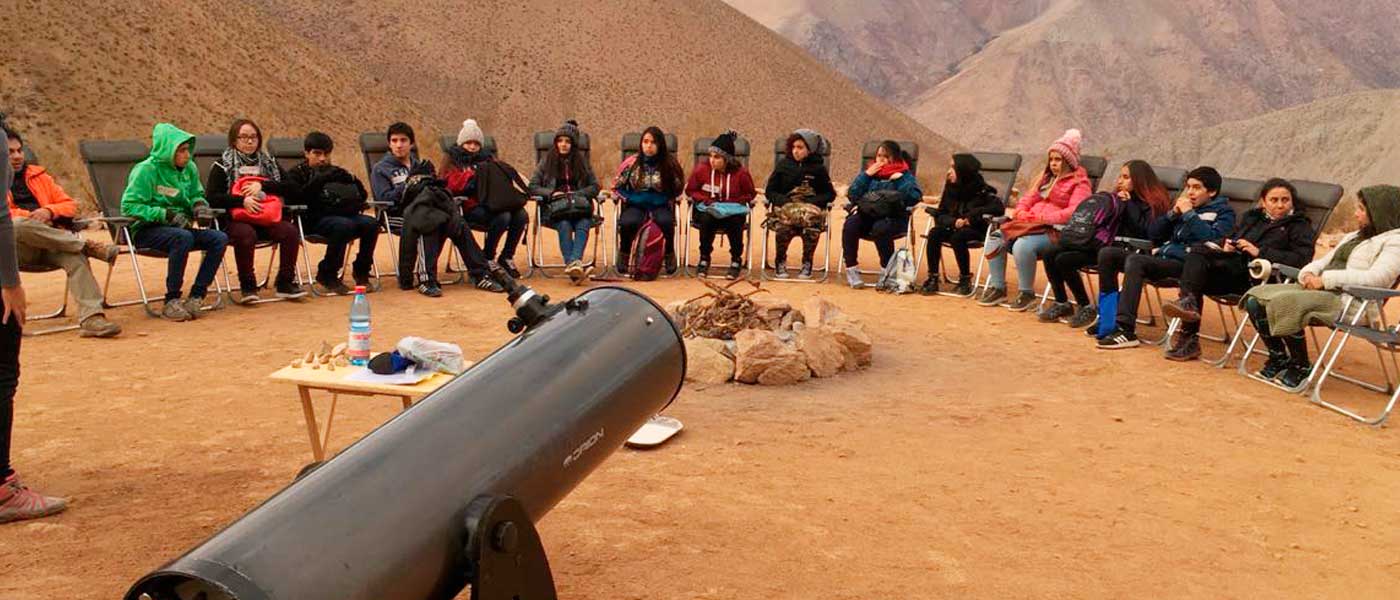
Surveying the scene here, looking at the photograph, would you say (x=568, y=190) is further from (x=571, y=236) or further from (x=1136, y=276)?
(x=1136, y=276)

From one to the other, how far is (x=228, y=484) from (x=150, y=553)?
68 cm

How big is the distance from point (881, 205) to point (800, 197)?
840mm

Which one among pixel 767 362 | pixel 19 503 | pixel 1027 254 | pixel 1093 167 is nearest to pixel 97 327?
pixel 19 503

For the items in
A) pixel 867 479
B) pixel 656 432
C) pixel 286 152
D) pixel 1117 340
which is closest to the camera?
pixel 867 479

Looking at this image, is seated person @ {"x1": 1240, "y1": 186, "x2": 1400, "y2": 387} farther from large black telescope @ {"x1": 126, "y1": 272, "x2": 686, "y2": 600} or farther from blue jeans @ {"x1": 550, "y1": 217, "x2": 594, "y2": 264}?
blue jeans @ {"x1": 550, "y1": 217, "x2": 594, "y2": 264}

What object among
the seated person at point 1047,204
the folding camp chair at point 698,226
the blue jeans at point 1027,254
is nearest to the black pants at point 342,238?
the folding camp chair at point 698,226

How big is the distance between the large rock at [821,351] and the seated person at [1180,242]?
1978 millimetres

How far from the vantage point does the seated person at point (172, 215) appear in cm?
756

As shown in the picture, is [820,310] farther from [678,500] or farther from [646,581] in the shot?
[646,581]

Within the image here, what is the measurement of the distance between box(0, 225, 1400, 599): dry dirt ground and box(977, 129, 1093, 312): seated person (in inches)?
63.5

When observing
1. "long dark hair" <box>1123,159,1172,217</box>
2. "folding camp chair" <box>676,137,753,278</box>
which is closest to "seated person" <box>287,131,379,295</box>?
"folding camp chair" <box>676,137,753,278</box>

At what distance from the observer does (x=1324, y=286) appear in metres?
6.25

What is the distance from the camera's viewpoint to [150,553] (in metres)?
3.84

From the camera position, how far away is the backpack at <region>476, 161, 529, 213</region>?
9414mm
